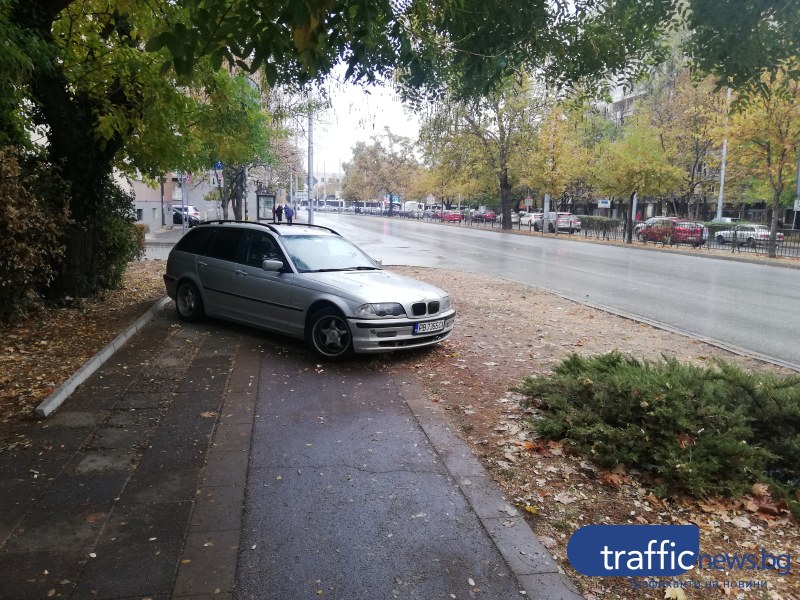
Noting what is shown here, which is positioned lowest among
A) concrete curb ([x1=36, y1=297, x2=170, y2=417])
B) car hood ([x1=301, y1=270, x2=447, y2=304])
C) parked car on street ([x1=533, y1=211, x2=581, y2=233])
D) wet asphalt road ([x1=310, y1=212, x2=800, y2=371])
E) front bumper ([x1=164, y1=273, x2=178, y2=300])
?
concrete curb ([x1=36, y1=297, x2=170, y2=417])

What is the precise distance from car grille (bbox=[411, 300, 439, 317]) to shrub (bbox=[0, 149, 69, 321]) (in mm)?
4844

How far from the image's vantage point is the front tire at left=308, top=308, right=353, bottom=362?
23.1 ft

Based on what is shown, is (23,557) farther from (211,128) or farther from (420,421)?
(211,128)

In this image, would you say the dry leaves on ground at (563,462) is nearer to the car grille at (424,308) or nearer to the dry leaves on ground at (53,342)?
the car grille at (424,308)

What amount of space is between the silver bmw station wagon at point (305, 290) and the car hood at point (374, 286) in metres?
0.01

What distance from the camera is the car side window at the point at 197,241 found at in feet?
30.3

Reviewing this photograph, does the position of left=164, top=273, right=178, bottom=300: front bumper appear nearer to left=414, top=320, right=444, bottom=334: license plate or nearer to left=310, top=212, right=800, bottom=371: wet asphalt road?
left=414, top=320, right=444, bottom=334: license plate

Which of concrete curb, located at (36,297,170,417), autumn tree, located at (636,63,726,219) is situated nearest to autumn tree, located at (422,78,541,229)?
autumn tree, located at (636,63,726,219)

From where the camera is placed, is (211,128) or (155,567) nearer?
(155,567)

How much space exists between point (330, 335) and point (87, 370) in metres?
2.60

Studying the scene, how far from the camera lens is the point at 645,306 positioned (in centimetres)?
1237

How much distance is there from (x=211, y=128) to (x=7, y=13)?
510 cm

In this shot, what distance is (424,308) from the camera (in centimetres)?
731

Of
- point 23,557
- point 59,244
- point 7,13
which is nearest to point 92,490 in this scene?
point 23,557
